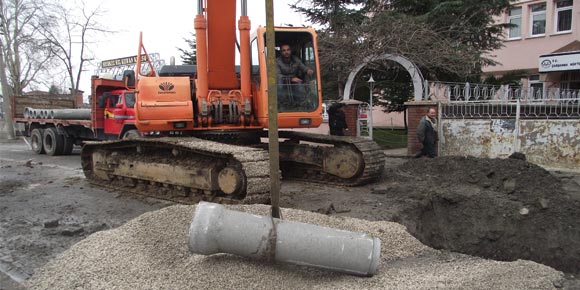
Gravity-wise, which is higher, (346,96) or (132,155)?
(346,96)

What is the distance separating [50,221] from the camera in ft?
19.6

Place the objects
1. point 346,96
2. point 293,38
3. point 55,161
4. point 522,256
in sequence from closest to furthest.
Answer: point 522,256 < point 293,38 < point 55,161 < point 346,96

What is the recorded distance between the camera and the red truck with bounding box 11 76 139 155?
38.0 ft

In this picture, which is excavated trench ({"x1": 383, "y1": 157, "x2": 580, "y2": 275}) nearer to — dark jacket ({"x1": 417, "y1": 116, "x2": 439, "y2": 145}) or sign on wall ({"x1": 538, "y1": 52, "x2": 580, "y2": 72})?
dark jacket ({"x1": 417, "y1": 116, "x2": 439, "y2": 145})

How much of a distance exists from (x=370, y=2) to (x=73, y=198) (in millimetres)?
11771

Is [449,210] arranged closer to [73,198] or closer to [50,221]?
[50,221]

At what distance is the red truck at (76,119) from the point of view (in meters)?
11.6

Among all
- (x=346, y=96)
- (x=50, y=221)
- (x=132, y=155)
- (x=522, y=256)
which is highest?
(x=346, y=96)

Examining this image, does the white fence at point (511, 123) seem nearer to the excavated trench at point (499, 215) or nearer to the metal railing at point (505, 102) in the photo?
the metal railing at point (505, 102)

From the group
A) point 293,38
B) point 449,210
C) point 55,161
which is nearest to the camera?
point 449,210

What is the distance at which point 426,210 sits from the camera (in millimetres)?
6594

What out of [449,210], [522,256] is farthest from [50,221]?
[522,256]

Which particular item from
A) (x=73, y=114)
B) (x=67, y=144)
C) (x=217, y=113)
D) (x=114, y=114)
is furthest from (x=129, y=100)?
(x=217, y=113)

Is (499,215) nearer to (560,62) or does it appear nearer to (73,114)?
(73,114)
